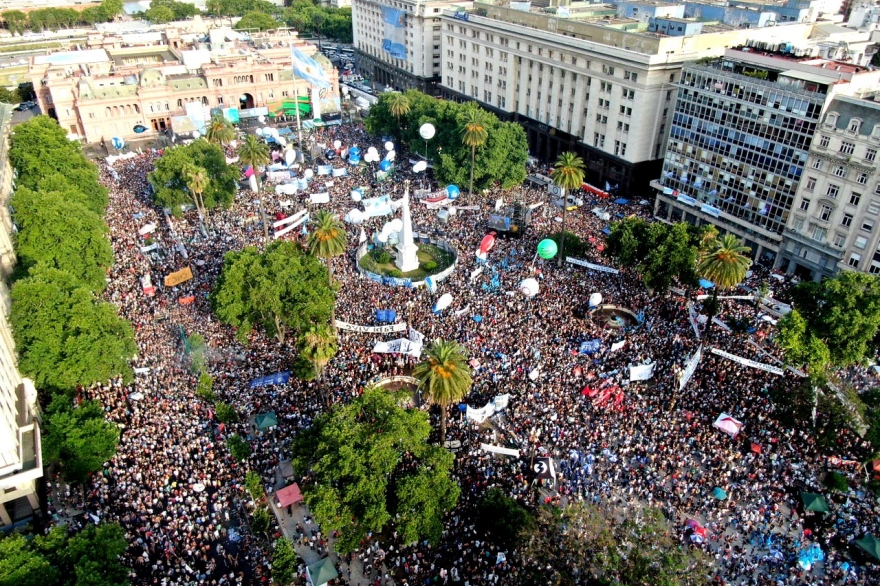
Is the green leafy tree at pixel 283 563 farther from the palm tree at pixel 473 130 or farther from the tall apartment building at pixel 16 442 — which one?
the palm tree at pixel 473 130

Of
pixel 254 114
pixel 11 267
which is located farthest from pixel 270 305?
pixel 254 114

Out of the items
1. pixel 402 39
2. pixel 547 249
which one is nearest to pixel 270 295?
pixel 547 249

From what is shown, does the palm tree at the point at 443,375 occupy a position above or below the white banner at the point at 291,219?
above

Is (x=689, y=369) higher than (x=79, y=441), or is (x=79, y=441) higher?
(x=79, y=441)

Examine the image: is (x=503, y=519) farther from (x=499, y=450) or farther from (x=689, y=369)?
(x=689, y=369)

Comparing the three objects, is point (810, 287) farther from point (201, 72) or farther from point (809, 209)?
point (201, 72)

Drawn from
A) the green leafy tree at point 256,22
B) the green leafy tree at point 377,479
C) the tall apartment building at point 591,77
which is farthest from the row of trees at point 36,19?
the green leafy tree at point 377,479
